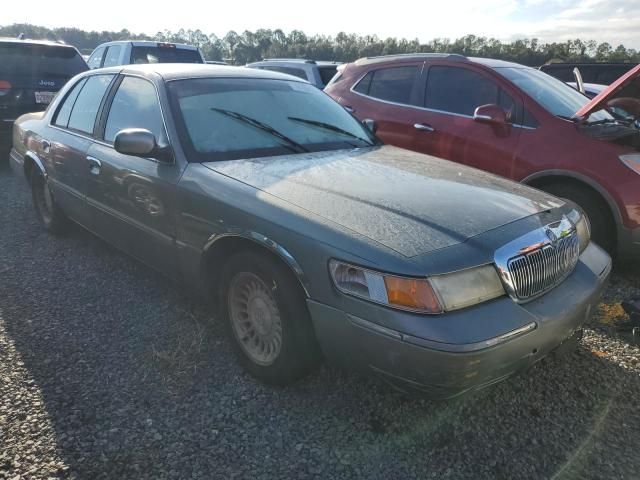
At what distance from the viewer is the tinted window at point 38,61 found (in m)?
7.45

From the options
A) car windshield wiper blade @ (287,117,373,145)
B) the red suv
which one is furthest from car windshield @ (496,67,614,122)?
car windshield wiper blade @ (287,117,373,145)

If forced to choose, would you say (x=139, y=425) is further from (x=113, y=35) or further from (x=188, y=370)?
(x=113, y=35)

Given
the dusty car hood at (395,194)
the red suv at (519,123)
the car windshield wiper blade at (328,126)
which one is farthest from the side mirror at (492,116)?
the dusty car hood at (395,194)

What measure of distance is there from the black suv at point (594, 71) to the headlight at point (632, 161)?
7560mm

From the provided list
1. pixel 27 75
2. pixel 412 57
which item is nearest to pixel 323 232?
pixel 412 57

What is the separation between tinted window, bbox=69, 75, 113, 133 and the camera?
3.99 m

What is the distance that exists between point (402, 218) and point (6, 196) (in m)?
Result: 5.77

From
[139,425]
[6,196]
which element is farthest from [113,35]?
[139,425]

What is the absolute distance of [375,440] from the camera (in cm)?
236

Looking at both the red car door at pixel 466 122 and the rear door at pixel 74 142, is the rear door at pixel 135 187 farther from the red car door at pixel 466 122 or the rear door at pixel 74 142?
the red car door at pixel 466 122

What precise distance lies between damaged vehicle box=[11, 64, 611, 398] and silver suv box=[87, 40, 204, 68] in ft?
22.4

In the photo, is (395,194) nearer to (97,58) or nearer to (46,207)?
(46,207)

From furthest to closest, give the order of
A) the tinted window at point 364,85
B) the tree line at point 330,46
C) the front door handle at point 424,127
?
the tree line at point 330,46, the tinted window at point 364,85, the front door handle at point 424,127

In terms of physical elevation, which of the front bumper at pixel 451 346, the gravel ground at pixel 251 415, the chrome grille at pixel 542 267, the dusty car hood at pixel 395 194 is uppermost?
the dusty car hood at pixel 395 194
